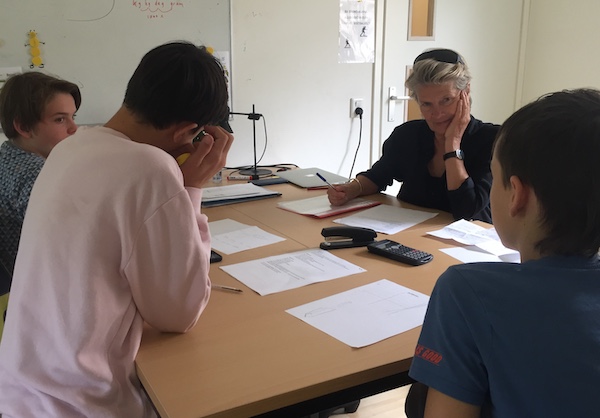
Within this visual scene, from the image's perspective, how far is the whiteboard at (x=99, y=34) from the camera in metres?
2.63

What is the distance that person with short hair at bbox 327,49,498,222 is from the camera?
1902mm

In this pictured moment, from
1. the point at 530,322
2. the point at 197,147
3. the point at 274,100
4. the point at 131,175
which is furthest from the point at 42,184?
the point at 274,100

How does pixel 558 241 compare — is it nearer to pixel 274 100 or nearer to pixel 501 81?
pixel 274 100

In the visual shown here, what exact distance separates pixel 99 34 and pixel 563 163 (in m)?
2.59

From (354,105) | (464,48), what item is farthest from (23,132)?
(464,48)

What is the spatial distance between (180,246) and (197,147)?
0.30 meters

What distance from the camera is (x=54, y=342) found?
0.93 meters

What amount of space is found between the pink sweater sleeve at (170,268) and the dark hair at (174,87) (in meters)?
0.16

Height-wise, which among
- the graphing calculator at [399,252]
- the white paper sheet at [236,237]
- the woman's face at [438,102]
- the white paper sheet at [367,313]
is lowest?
the white paper sheet at [236,237]

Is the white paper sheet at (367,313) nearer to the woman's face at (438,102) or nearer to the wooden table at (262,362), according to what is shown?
the wooden table at (262,362)

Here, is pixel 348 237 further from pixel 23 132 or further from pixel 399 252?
pixel 23 132

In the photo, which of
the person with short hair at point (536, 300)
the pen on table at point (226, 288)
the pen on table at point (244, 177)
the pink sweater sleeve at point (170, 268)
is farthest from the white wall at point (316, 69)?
the person with short hair at point (536, 300)

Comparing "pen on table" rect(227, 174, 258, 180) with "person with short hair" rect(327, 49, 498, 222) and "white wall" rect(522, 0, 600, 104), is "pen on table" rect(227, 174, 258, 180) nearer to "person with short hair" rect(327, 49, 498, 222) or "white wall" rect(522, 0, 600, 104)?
"person with short hair" rect(327, 49, 498, 222)

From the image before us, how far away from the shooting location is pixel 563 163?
2.31 ft
